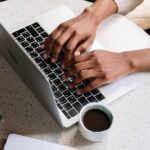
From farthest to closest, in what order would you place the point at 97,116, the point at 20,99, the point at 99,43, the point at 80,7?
the point at 80,7
the point at 99,43
the point at 20,99
the point at 97,116

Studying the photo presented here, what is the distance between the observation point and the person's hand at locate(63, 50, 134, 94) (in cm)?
106

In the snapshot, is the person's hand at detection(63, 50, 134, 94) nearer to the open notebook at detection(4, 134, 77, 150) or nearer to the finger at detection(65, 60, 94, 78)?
the finger at detection(65, 60, 94, 78)

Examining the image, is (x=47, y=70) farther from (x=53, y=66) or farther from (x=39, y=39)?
(x=39, y=39)

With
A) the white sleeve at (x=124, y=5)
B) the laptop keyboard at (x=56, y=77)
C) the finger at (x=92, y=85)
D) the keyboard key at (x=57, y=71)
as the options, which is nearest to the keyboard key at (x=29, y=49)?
the laptop keyboard at (x=56, y=77)

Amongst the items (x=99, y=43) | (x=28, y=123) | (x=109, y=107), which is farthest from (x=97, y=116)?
(x=99, y=43)

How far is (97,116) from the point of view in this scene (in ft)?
3.17

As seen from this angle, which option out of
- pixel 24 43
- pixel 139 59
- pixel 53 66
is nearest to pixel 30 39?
pixel 24 43

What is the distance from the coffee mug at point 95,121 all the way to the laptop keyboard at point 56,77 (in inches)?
1.9

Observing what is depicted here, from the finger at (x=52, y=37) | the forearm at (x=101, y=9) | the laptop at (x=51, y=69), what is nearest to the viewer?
the laptop at (x=51, y=69)

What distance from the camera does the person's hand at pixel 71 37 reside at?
44.3 inches

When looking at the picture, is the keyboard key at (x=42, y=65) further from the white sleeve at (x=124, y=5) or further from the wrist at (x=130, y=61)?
the white sleeve at (x=124, y=5)

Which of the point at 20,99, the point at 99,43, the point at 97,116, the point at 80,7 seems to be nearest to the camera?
the point at 97,116

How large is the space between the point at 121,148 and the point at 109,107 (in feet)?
0.41

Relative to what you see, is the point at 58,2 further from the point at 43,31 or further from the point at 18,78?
the point at 18,78
